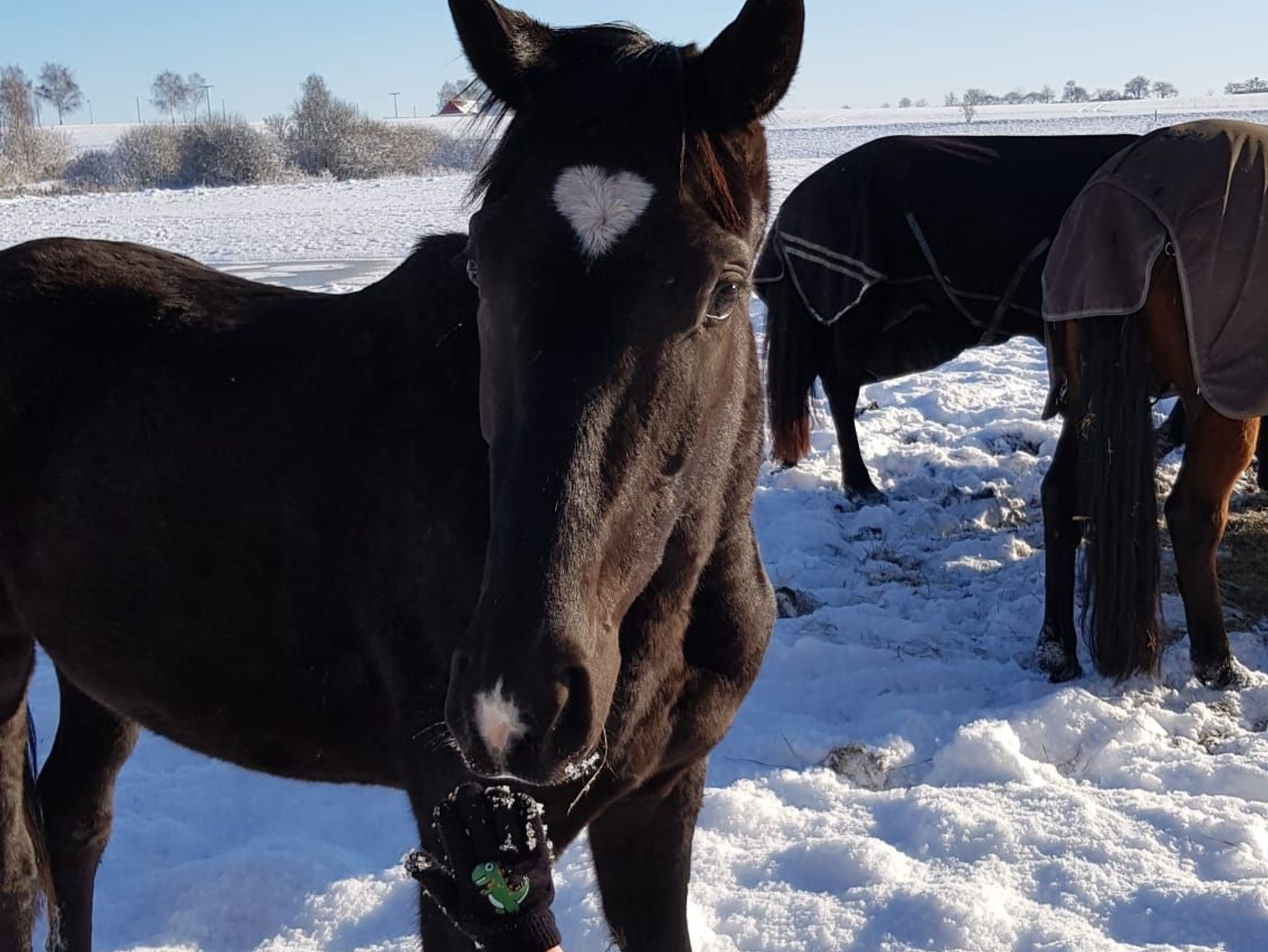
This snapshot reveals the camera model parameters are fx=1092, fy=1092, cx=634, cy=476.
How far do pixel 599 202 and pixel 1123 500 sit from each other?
3062 millimetres

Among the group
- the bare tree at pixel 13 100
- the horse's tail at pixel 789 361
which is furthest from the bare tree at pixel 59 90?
the horse's tail at pixel 789 361

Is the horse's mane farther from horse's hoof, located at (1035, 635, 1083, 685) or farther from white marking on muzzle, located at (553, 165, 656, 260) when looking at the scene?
horse's hoof, located at (1035, 635, 1083, 685)

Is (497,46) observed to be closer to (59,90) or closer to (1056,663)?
(1056,663)

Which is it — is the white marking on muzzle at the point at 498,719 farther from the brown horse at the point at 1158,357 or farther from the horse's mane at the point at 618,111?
the brown horse at the point at 1158,357

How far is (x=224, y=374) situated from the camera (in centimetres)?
225

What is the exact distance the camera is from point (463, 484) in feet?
6.36

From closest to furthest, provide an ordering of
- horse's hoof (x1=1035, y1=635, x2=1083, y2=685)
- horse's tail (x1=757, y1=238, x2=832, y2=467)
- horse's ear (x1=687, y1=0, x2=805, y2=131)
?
1. horse's ear (x1=687, y1=0, x2=805, y2=131)
2. horse's hoof (x1=1035, y1=635, x2=1083, y2=685)
3. horse's tail (x1=757, y1=238, x2=832, y2=467)

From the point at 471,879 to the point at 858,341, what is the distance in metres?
5.19

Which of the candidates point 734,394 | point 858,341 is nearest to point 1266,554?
point 858,341

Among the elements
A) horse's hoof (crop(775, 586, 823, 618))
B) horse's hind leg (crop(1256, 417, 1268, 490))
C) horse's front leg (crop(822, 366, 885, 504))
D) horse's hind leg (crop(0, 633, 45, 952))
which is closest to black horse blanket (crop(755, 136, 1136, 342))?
horse's front leg (crop(822, 366, 885, 504))

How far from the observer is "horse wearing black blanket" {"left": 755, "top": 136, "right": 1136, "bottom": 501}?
19.1ft

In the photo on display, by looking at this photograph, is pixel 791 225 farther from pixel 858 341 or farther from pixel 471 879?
pixel 471 879

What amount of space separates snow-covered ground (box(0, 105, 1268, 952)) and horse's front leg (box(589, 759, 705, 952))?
1.48ft

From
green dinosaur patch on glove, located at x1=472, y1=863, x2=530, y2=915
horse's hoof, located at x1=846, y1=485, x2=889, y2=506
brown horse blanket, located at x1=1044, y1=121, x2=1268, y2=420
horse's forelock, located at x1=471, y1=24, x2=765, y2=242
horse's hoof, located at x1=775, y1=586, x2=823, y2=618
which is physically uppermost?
horse's forelock, located at x1=471, y1=24, x2=765, y2=242
